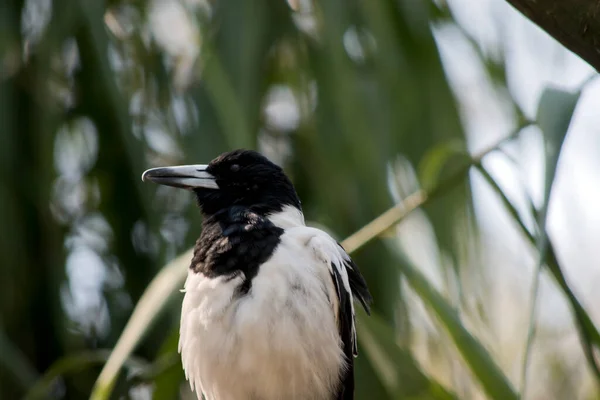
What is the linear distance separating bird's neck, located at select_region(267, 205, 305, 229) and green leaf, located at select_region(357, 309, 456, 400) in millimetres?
335

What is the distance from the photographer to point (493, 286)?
2344 millimetres

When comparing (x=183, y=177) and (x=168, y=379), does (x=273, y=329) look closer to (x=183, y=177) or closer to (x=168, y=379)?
(x=168, y=379)

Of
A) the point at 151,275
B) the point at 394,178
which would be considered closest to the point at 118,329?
the point at 151,275

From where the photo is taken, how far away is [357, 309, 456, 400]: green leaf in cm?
159

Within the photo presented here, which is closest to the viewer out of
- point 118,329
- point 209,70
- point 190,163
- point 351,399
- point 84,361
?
point 84,361

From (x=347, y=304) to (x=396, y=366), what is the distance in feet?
0.91

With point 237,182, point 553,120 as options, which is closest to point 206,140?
point 237,182

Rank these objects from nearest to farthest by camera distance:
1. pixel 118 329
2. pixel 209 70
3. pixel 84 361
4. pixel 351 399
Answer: pixel 84 361
pixel 351 399
pixel 209 70
pixel 118 329

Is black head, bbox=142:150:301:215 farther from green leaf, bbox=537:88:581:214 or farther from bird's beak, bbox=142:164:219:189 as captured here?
green leaf, bbox=537:88:581:214

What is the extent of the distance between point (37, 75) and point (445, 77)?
96cm

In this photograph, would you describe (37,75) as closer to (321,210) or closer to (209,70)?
(209,70)

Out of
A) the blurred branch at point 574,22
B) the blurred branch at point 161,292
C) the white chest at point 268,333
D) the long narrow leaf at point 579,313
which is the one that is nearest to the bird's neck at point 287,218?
the white chest at point 268,333

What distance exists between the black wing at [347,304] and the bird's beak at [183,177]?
1.23 feet

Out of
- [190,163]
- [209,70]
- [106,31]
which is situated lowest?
[190,163]
